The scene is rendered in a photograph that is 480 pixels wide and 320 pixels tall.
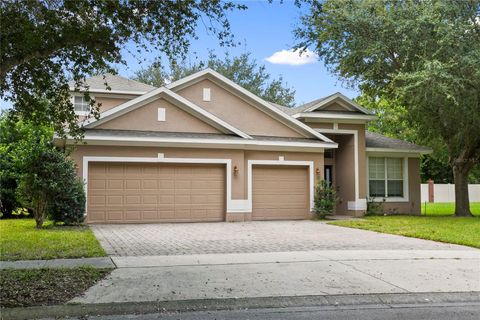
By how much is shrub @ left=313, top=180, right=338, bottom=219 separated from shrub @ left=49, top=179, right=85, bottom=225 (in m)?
8.95

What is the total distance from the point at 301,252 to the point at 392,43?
11.2m

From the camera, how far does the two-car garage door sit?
1731cm

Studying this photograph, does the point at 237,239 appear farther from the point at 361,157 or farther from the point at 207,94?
the point at 361,157

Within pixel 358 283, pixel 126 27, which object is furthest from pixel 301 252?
pixel 126 27

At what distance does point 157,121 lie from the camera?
18.4 meters

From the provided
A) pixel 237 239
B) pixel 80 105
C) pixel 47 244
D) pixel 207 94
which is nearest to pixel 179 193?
pixel 207 94

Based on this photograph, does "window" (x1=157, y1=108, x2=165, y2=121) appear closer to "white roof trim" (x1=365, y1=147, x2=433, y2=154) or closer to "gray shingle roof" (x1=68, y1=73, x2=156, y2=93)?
"gray shingle roof" (x1=68, y1=73, x2=156, y2=93)

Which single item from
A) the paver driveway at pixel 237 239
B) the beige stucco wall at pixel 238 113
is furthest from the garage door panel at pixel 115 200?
the beige stucco wall at pixel 238 113

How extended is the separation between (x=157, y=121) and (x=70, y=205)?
4509 millimetres

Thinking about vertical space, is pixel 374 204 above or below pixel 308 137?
below

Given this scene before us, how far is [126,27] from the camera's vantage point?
8352mm

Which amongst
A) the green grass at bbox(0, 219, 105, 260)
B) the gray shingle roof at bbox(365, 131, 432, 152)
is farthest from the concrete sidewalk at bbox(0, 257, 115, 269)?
the gray shingle roof at bbox(365, 131, 432, 152)

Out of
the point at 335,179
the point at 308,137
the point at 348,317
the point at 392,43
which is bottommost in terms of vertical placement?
the point at 348,317

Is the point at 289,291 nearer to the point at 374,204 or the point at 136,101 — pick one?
the point at 136,101
